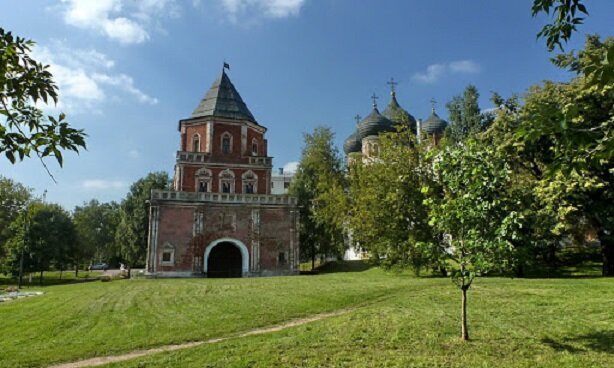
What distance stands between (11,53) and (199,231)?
2936 centimetres

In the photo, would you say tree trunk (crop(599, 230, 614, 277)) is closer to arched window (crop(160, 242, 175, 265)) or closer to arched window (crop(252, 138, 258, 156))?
arched window (crop(160, 242, 175, 265))

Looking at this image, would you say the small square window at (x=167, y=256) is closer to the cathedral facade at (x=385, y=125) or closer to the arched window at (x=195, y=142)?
the arched window at (x=195, y=142)

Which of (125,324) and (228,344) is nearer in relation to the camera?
(228,344)

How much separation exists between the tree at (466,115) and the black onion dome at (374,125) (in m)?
12.1

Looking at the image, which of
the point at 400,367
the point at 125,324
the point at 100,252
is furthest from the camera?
the point at 100,252

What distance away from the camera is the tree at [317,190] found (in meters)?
38.0

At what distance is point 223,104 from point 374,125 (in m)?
19.3

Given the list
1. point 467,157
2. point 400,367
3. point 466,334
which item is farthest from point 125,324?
point 467,157

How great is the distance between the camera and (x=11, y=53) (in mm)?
3332

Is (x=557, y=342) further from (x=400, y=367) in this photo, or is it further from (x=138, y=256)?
(x=138, y=256)

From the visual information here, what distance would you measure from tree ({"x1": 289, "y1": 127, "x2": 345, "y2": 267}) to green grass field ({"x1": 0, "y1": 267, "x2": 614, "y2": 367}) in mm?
21287

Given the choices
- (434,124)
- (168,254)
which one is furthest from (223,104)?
(434,124)

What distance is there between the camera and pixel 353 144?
54.6 metres

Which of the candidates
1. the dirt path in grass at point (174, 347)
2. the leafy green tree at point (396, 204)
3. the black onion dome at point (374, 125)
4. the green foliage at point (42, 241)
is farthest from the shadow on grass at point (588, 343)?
the black onion dome at point (374, 125)
